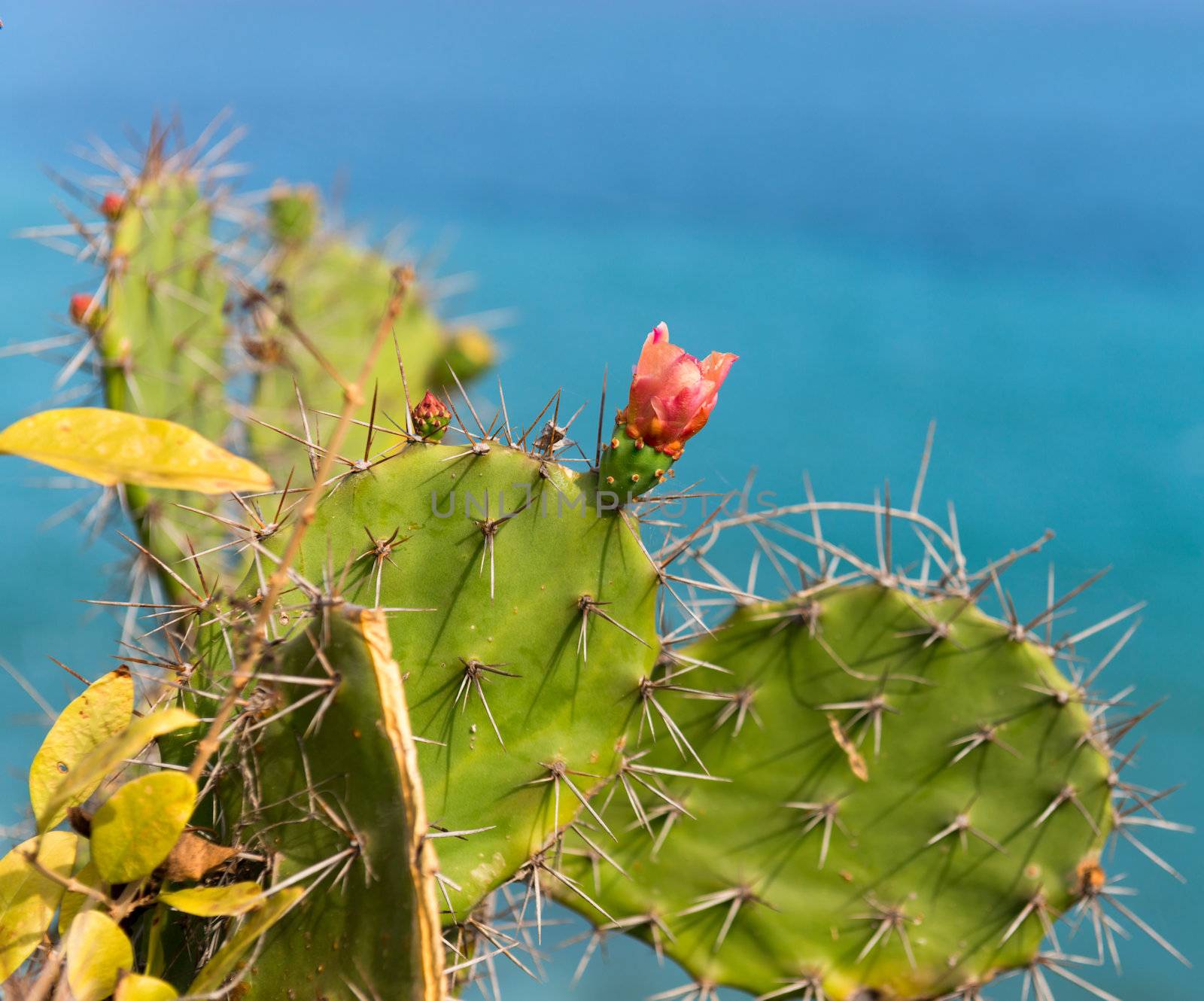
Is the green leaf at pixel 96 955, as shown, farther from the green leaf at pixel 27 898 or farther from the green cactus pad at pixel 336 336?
the green cactus pad at pixel 336 336

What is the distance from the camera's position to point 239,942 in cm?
45

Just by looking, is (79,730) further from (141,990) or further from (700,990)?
(700,990)

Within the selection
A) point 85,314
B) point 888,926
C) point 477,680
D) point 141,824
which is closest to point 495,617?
point 477,680

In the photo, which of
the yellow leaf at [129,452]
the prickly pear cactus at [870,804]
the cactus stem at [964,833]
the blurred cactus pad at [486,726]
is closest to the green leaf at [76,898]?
the blurred cactus pad at [486,726]

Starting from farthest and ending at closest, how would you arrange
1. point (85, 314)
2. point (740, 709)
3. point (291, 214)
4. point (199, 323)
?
point (291, 214), point (199, 323), point (85, 314), point (740, 709)

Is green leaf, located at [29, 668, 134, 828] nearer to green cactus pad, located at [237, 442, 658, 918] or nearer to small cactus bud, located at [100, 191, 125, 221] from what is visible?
green cactus pad, located at [237, 442, 658, 918]

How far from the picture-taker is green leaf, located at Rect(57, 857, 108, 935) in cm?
49

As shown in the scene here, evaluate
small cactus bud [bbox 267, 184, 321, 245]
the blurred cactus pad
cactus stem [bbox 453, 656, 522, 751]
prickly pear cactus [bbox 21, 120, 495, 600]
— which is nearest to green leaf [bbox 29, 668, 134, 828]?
the blurred cactus pad

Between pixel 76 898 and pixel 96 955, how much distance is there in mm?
73

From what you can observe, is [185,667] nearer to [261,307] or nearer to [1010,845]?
[1010,845]

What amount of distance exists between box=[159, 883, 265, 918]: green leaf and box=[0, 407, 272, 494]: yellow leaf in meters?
0.20

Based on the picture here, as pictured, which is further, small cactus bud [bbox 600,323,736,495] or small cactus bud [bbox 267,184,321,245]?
small cactus bud [bbox 267,184,321,245]

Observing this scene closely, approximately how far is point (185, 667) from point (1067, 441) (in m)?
2.95

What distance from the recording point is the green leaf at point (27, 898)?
0.49m
